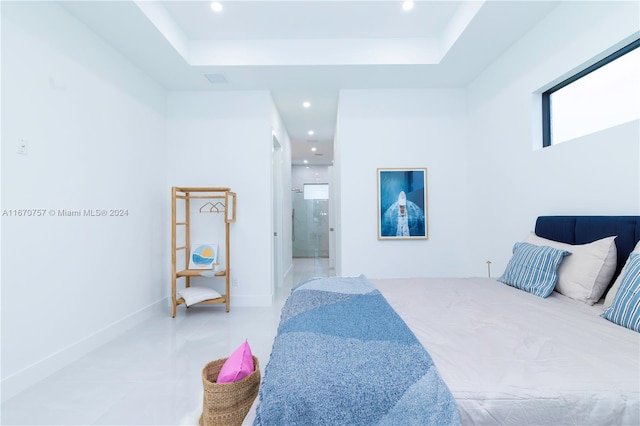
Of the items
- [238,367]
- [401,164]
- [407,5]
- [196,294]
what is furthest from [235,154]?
[238,367]

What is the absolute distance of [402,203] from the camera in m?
3.65

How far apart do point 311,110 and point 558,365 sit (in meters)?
4.12

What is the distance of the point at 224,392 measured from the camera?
1335 mm

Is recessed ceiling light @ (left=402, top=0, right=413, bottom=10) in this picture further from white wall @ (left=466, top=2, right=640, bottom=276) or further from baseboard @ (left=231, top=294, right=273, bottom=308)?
baseboard @ (left=231, top=294, right=273, bottom=308)

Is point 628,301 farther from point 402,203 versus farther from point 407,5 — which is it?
point 407,5

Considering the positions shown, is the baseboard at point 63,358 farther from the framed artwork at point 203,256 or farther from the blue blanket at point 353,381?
the blue blanket at point 353,381

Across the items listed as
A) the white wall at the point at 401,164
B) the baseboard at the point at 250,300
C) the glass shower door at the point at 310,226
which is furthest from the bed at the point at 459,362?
the glass shower door at the point at 310,226

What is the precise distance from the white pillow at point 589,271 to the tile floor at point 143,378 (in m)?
1.82

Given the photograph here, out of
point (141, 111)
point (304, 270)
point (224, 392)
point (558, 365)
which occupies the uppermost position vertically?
point (141, 111)

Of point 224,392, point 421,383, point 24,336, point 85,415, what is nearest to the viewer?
point 421,383

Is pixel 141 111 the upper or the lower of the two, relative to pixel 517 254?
upper

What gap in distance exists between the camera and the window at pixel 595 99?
185cm

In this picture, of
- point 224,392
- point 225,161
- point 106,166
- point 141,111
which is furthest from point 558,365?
point 141,111

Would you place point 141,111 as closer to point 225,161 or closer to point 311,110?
point 225,161
